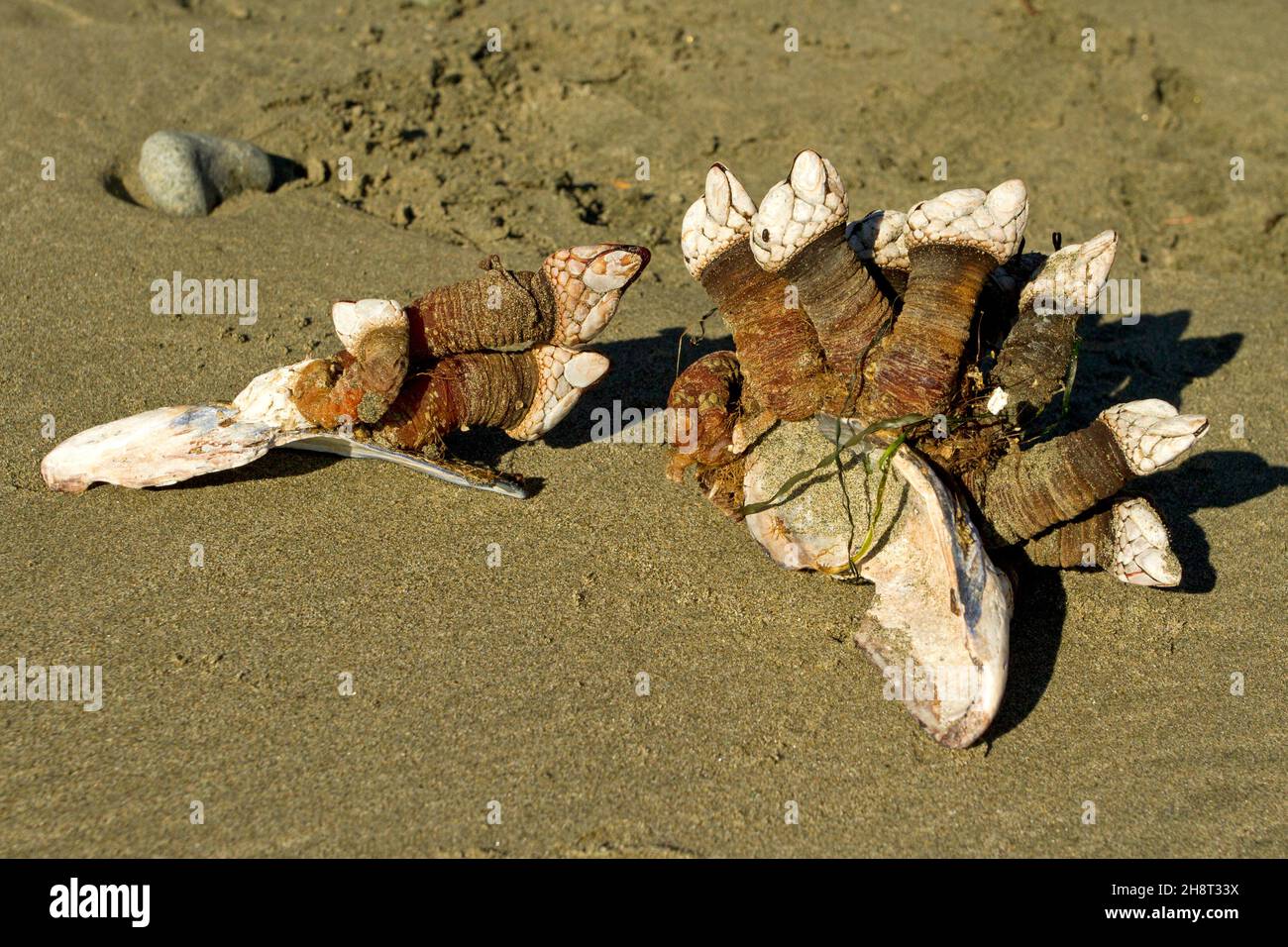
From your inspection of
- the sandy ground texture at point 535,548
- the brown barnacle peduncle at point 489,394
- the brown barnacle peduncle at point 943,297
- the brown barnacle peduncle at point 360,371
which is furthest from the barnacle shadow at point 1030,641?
the brown barnacle peduncle at point 360,371

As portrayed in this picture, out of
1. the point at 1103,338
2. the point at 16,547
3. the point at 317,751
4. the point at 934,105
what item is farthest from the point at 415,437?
the point at 934,105

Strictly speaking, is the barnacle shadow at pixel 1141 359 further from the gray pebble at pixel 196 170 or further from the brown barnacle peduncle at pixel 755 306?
the gray pebble at pixel 196 170

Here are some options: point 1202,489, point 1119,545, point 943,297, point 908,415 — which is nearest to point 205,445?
point 908,415

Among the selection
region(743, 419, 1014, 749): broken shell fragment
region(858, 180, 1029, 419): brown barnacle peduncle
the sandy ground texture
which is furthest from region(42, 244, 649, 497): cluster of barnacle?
region(858, 180, 1029, 419): brown barnacle peduncle

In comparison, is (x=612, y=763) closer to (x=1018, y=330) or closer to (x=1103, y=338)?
(x=1018, y=330)

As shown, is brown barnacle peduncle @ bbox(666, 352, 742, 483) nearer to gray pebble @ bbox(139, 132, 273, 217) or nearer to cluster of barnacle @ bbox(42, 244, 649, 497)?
cluster of barnacle @ bbox(42, 244, 649, 497)

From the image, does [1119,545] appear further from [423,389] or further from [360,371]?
[360,371]

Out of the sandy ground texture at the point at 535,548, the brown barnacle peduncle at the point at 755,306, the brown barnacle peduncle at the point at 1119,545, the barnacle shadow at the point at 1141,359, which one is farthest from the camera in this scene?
the barnacle shadow at the point at 1141,359

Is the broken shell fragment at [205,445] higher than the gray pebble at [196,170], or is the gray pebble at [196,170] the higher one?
the gray pebble at [196,170]
